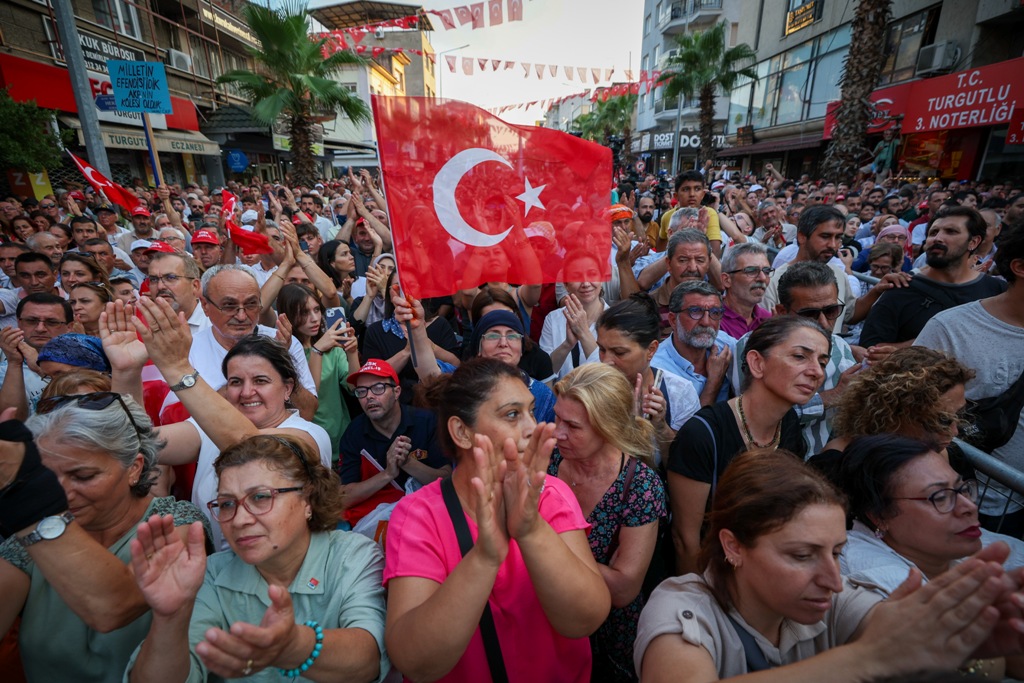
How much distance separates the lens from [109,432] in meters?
1.79

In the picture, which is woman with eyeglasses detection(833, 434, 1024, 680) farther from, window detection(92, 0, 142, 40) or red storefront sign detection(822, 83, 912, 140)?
window detection(92, 0, 142, 40)

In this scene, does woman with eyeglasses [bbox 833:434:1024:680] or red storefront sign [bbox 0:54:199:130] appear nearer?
woman with eyeglasses [bbox 833:434:1024:680]

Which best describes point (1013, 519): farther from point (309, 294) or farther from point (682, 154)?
point (682, 154)

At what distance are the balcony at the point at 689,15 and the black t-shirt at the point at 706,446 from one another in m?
45.7

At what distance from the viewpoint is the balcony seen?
124 ft

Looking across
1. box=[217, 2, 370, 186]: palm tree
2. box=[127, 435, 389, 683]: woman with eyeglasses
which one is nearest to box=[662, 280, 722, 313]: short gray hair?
box=[127, 435, 389, 683]: woman with eyeglasses

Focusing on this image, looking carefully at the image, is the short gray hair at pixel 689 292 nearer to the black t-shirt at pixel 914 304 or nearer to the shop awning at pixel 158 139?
the black t-shirt at pixel 914 304

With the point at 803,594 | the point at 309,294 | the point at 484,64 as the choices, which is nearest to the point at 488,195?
the point at 309,294

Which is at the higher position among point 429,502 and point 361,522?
point 429,502

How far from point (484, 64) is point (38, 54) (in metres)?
13.0

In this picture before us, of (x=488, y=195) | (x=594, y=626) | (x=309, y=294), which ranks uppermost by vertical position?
(x=488, y=195)

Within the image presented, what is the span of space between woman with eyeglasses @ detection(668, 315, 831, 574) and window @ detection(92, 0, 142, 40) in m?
24.1

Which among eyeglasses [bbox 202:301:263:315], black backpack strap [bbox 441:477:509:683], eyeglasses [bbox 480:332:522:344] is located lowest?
black backpack strap [bbox 441:477:509:683]

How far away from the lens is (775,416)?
241 cm
